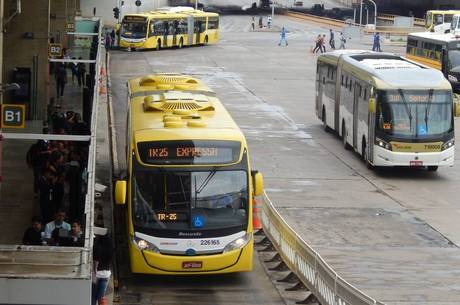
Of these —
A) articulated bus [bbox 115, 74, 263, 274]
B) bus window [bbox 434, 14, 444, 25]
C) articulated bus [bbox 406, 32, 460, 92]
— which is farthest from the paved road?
bus window [bbox 434, 14, 444, 25]

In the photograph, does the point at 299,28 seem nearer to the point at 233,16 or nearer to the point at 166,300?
the point at 233,16

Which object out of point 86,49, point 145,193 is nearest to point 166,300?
point 145,193

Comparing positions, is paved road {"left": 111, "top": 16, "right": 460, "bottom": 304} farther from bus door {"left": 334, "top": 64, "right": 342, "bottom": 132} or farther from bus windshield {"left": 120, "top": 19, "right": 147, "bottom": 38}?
bus windshield {"left": 120, "top": 19, "right": 147, "bottom": 38}

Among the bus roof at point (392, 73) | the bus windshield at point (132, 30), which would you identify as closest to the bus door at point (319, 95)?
the bus roof at point (392, 73)

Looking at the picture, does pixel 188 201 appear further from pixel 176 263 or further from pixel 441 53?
pixel 441 53

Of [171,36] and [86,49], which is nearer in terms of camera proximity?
[86,49]

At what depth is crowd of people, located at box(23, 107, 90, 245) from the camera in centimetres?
1808

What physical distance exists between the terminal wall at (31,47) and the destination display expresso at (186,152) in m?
17.8

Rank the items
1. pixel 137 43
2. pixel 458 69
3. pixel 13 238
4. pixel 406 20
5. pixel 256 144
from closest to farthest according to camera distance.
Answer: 1. pixel 13 238
2. pixel 256 144
3. pixel 458 69
4. pixel 137 43
5. pixel 406 20

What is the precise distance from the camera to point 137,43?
243 ft

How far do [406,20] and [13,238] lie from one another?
81785 mm

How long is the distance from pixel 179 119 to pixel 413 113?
12461 mm

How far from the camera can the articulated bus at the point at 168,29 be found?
74.2 meters

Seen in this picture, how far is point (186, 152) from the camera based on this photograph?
2042cm
